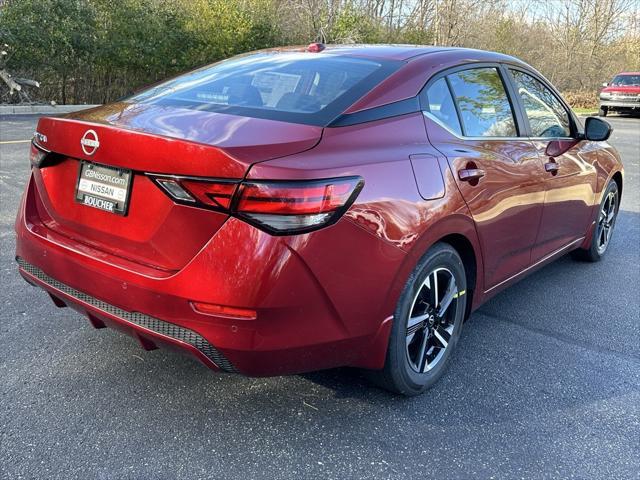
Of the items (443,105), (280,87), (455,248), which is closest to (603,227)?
(455,248)

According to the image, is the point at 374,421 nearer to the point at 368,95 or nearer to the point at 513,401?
the point at 513,401

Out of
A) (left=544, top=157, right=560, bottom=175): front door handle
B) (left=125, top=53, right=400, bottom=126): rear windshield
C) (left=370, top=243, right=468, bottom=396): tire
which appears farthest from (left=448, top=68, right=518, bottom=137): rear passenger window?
(left=370, top=243, right=468, bottom=396): tire

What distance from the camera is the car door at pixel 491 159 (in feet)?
9.59

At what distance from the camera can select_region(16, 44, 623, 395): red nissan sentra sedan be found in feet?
7.02

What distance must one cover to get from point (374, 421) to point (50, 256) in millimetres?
1608

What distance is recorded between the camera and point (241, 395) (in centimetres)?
281

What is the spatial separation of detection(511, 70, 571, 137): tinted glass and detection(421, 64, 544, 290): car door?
0.21 metres

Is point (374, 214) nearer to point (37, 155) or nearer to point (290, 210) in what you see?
point (290, 210)

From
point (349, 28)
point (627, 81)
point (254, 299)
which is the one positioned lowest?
point (254, 299)

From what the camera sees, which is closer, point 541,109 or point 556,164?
point 556,164

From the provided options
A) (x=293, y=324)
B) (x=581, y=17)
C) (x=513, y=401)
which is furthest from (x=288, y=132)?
(x=581, y=17)

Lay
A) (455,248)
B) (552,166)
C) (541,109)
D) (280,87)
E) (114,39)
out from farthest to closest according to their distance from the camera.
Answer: (114,39)
(541,109)
(552,166)
(455,248)
(280,87)

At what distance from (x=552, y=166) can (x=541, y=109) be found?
0.43 meters

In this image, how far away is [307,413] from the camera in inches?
107
